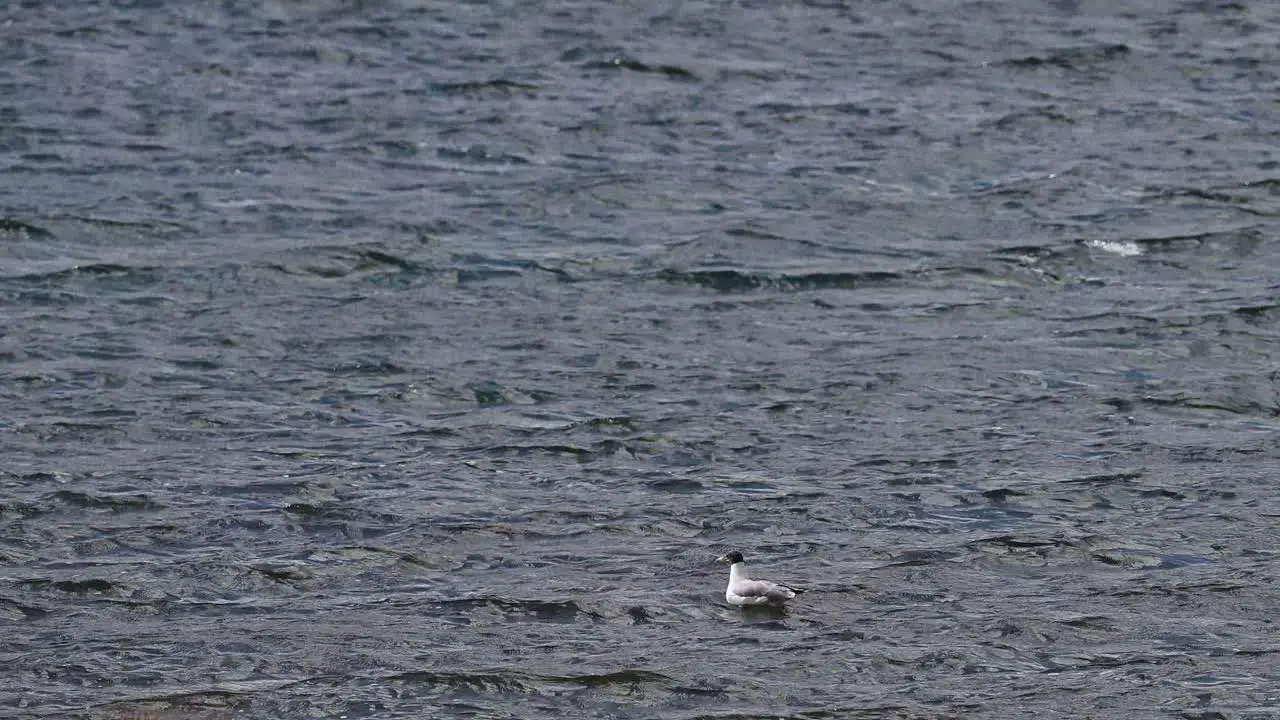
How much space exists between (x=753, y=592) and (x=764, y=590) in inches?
3.3

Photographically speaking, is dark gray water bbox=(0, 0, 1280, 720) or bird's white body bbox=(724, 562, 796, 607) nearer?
dark gray water bbox=(0, 0, 1280, 720)

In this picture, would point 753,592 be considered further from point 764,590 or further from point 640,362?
point 640,362

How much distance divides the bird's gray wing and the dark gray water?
0.62 feet

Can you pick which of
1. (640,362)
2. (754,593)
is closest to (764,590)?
(754,593)

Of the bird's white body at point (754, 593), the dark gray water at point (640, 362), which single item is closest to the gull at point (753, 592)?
the bird's white body at point (754, 593)

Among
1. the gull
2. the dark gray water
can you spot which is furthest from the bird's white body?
the dark gray water

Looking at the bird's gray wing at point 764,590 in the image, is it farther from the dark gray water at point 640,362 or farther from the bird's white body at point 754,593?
the dark gray water at point 640,362

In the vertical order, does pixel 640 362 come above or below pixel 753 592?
below

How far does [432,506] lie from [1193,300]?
377 inches

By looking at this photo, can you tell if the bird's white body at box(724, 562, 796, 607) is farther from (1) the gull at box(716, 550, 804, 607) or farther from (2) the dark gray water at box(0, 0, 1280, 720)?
(2) the dark gray water at box(0, 0, 1280, 720)

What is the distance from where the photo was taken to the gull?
14562mm

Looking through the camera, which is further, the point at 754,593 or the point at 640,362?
the point at 640,362

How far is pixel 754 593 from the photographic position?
1456 cm

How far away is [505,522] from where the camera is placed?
16.6m
